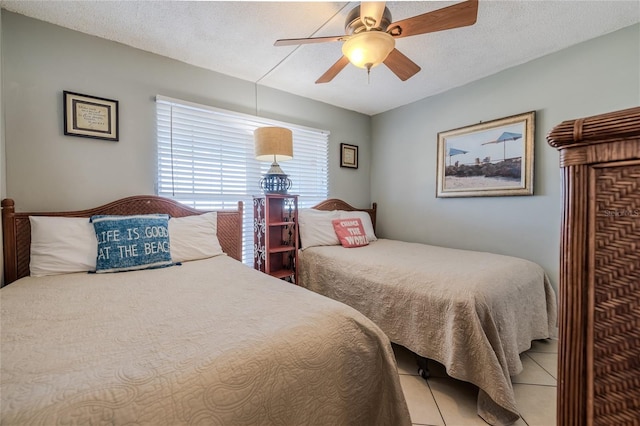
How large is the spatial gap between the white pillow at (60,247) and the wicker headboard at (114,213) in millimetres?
131

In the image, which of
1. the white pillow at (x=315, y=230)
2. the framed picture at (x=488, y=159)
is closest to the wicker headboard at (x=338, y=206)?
the white pillow at (x=315, y=230)

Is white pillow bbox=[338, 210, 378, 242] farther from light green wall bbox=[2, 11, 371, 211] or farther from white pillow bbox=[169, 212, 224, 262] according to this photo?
light green wall bbox=[2, 11, 371, 211]

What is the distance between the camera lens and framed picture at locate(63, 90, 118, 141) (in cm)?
189

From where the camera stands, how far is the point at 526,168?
2352 millimetres

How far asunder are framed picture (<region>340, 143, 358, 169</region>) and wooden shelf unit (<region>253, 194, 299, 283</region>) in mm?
1130

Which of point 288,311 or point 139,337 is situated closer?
point 139,337

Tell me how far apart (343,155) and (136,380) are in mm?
3183

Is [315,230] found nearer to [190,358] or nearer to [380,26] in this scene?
[380,26]

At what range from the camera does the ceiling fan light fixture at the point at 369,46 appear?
1406mm

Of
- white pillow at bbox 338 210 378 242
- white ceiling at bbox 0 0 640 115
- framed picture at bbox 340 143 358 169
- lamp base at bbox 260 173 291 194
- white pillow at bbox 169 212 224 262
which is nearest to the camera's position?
white ceiling at bbox 0 0 640 115

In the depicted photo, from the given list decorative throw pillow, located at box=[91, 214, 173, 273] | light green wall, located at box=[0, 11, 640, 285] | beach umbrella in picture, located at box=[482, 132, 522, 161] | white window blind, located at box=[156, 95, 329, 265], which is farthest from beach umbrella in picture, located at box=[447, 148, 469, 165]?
decorative throw pillow, located at box=[91, 214, 173, 273]

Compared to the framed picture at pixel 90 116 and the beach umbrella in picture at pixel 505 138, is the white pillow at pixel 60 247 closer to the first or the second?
the framed picture at pixel 90 116

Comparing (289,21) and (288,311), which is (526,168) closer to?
(289,21)

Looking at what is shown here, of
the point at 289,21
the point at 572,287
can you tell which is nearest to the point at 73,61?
the point at 289,21
